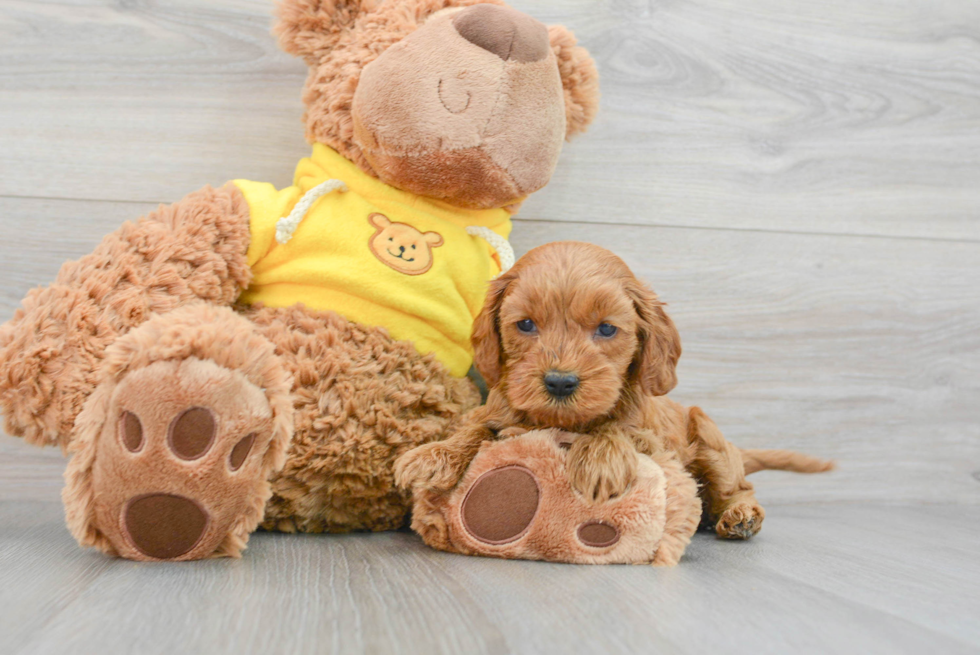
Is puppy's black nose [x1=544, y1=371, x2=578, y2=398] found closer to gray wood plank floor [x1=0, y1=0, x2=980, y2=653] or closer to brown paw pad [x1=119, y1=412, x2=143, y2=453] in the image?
gray wood plank floor [x1=0, y1=0, x2=980, y2=653]

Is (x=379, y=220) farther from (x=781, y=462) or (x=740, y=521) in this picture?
(x=781, y=462)

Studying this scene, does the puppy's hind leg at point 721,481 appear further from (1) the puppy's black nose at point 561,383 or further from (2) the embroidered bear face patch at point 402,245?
(2) the embroidered bear face patch at point 402,245

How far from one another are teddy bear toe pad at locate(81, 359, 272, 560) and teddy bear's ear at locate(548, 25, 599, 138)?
0.80 metres

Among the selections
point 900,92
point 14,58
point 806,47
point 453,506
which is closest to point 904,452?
point 900,92

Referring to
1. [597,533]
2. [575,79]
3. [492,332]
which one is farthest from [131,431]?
[575,79]

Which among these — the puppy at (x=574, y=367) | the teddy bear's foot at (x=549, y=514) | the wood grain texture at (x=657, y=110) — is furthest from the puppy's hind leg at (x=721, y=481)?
the wood grain texture at (x=657, y=110)

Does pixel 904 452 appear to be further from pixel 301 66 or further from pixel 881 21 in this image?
pixel 301 66

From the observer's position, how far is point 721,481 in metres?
1.31

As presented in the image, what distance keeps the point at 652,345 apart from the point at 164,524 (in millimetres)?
717

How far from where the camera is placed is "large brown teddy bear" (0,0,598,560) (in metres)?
0.93

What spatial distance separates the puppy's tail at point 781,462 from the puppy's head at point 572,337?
1.67ft

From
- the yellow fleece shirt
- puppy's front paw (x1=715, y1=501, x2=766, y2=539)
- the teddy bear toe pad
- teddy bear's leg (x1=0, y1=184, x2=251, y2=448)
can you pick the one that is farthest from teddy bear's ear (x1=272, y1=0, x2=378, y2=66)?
puppy's front paw (x1=715, y1=501, x2=766, y2=539)

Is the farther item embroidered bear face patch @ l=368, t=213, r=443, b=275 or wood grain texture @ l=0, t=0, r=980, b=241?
wood grain texture @ l=0, t=0, r=980, b=241

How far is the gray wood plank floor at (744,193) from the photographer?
1.47 metres
